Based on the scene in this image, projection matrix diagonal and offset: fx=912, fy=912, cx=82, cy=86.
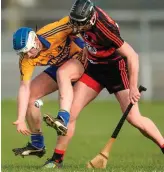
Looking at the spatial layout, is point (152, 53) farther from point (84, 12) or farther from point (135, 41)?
point (84, 12)

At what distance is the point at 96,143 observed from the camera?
1588 cm

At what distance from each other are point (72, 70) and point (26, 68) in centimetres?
53

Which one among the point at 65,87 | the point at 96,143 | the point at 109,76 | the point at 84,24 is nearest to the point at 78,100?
the point at 65,87

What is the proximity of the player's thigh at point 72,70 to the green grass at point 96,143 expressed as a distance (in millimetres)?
1050

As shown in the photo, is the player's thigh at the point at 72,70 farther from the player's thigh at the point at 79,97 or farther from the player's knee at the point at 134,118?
the player's knee at the point at 134,118

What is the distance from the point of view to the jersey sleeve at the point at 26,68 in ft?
33.9

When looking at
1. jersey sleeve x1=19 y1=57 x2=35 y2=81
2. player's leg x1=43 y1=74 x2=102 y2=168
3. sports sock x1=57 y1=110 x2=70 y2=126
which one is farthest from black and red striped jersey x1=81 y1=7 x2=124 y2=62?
sports sock x1=57 y1=110 x2=70 y2=126

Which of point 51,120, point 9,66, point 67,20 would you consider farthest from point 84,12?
point 9,66

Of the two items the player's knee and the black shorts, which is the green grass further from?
the black shorts

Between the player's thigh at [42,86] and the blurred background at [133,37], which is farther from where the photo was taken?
the blurred background at [133,37]

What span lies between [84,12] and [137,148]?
18.1 feet

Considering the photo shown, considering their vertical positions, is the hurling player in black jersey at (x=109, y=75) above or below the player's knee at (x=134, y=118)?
above

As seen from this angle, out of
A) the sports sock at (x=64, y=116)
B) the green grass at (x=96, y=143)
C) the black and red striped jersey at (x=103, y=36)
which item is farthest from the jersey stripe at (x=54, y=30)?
the green grass at (x=96, y=143)

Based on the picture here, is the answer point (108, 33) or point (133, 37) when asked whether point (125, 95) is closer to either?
point (108, 33)
